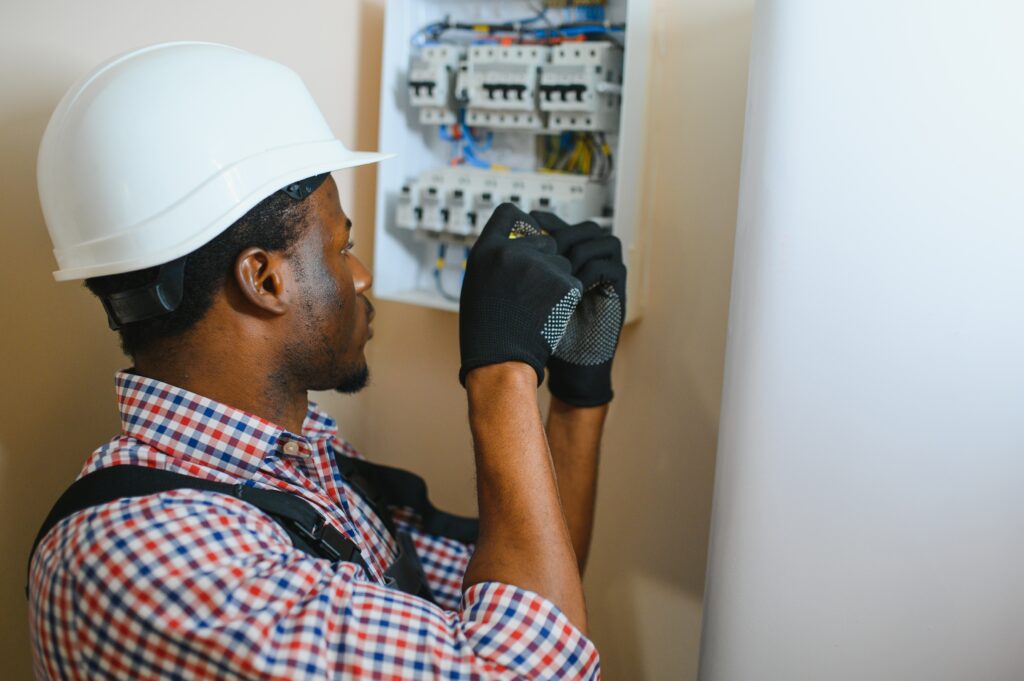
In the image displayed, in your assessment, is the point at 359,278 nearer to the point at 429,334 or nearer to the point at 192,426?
the point at 192,426

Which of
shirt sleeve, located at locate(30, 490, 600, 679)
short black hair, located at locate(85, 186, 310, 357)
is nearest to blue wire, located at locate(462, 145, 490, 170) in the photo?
short black hair, located at locate(85, 186, 310, 357)

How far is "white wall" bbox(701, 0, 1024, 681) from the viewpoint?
0.72 metres

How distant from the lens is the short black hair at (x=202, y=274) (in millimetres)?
805

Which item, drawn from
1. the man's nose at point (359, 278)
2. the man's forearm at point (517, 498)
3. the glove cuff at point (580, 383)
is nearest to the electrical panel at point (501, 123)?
the glove cuff at point (580, 383)

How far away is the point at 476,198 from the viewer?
45.9 inches

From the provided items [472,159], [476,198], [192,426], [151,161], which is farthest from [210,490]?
[472,159]

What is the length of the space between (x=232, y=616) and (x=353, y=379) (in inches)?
13.9

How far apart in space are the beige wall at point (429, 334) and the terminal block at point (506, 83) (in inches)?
6.3

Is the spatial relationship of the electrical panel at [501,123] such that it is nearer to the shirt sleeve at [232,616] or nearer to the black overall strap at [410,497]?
the black overall strap at [410,497]

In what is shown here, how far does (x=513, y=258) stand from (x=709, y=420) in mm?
430

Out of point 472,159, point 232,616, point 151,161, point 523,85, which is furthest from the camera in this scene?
point 472,159

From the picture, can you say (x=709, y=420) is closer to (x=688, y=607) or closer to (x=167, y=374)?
(x=688, y=607)

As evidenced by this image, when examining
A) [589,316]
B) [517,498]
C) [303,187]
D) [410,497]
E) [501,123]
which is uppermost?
[501,123]

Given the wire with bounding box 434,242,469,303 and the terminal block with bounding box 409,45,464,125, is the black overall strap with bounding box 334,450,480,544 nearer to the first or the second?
the wire with bounding box 434,242,469,303
